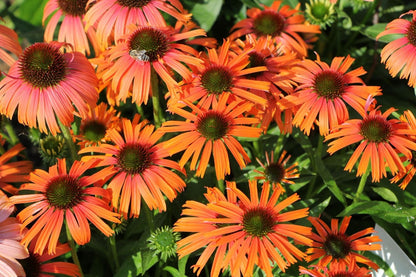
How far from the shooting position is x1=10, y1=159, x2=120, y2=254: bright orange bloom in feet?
4.07

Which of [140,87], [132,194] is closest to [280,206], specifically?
[132,194]

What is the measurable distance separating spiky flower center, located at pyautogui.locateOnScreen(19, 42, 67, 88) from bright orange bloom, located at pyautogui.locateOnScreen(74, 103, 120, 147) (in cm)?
23

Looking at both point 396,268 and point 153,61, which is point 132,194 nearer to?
point 153,61

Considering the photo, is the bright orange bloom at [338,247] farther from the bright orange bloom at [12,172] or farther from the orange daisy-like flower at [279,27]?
the bright orange bloom at [12,172]

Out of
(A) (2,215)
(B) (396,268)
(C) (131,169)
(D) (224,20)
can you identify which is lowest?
(B) (396,268)

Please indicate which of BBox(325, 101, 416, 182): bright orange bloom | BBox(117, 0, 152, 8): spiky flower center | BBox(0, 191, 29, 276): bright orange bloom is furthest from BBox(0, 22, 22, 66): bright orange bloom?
BBox(325, 101, 416, 182): bright orange bloom

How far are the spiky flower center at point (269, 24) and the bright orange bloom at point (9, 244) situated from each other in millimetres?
1094

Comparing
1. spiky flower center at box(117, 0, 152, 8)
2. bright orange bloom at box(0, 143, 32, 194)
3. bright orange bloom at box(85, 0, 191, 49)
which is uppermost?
spiky flower center at box(117, 0, 152, 8)

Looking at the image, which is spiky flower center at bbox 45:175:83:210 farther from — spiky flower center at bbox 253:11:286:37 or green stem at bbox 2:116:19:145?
spiky flower center at bbox 253:11:286:37

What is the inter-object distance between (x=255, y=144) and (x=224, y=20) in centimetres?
103

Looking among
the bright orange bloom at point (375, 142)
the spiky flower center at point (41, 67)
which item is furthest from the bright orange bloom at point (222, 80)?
the spiky flower center at point (41, 67)

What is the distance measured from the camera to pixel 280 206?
4.07 feet

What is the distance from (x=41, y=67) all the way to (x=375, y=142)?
0.94m

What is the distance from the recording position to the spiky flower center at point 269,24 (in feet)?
6.13
